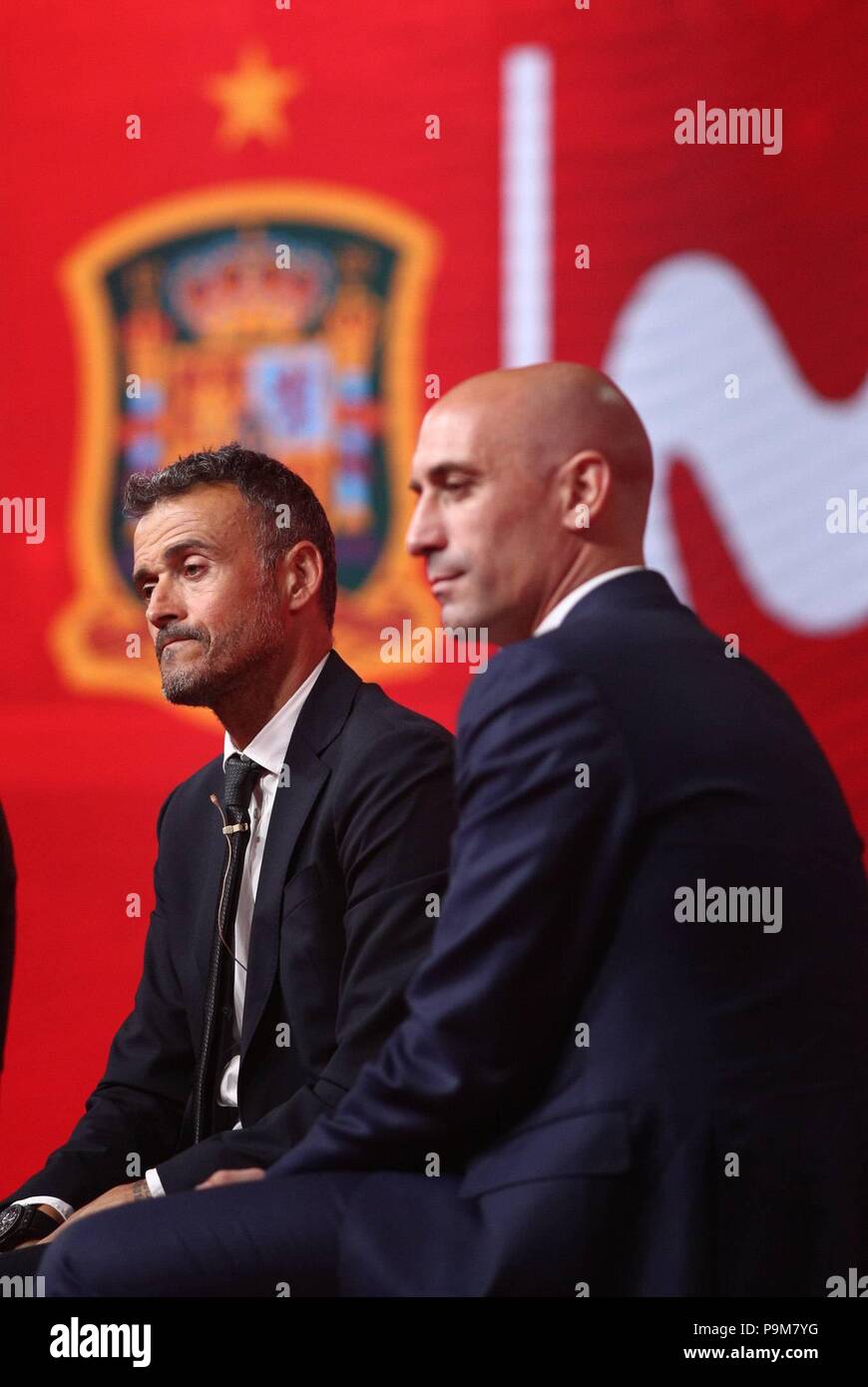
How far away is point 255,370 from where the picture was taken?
3.18 metres

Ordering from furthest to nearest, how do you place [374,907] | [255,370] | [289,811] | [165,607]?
1. [255,370]
2. [165,607]
3. [289,811]
4. [374,907]

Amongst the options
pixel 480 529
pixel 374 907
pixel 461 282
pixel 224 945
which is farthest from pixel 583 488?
pixel 461 282

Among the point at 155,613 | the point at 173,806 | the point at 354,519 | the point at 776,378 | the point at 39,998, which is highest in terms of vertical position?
the point at 776,378

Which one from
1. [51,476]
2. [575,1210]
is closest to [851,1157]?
[575,1210]

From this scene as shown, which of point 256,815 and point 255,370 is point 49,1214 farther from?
point 255,370

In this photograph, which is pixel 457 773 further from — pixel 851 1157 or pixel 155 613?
pixel 155 613

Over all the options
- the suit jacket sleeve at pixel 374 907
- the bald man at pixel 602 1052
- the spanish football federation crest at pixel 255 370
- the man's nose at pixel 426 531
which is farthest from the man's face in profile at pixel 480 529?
the spanish football federation crest at pixel 255 370

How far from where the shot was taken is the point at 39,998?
320 cm

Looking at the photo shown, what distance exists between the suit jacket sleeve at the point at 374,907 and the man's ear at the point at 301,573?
269 millimetres

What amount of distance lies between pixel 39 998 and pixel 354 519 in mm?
1140

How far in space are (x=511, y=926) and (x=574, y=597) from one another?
1.14 feet

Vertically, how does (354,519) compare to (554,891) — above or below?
above

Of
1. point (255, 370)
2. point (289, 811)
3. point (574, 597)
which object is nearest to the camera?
point (574, 597)

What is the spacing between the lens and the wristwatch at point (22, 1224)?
6.00 ft
